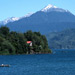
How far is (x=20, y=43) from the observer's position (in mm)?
163750

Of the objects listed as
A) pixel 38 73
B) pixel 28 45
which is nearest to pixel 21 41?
pixel 28 45

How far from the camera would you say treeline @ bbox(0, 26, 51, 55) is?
157 m

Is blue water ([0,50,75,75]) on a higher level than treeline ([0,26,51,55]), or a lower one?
lower

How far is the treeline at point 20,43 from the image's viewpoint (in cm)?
15738

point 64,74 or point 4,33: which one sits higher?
point 4,33

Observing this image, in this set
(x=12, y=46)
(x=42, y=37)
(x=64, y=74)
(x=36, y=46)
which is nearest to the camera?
(x=64, y=74)

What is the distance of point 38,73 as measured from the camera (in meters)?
73.7

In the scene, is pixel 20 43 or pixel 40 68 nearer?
pixel 40 68

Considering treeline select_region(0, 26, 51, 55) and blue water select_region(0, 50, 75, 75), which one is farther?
treeline select_region(0, 26, 51, 55)

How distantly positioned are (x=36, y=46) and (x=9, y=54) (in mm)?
16711

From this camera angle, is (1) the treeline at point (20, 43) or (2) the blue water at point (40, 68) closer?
(2) the blue water at point (40, 68)

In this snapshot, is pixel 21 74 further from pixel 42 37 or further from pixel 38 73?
pixel 42 37

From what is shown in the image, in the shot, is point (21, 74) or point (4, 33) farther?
point (4, 33)

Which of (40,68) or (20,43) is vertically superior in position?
(20,43)
